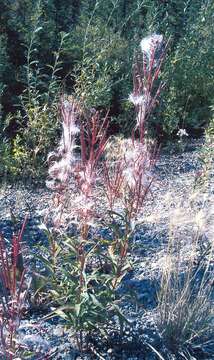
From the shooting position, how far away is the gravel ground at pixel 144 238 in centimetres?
300

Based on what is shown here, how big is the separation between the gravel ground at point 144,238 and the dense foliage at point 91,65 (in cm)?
62

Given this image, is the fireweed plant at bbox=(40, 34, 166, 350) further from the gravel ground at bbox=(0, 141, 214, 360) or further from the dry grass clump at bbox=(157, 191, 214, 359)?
the dry grass clump at bbox=(157, 191, 214, 359)

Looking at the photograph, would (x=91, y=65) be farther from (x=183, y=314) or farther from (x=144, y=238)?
(x=183, y=314)

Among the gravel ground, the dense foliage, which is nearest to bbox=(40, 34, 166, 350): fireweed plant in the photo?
the gravel ground

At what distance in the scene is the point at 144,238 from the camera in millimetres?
3926

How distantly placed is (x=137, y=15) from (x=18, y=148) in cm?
301

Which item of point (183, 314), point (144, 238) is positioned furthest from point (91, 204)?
point (144, 238)

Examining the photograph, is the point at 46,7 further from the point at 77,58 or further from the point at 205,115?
the point at 205,115

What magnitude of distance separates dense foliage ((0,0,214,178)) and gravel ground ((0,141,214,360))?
62cm

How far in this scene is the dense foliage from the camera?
5.46 m

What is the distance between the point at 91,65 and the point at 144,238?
2.67 metres

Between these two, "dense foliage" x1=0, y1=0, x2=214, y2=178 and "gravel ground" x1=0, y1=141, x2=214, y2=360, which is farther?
"dense foliage" x1=0, y1=0, x2=214, y2=178

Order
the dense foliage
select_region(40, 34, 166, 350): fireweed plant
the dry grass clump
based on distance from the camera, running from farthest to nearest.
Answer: the dense foliage
the dry grass clump
select_region(40, 34, 166, 350): fireweed plant

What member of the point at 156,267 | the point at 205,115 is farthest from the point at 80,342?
the point at 205,115
